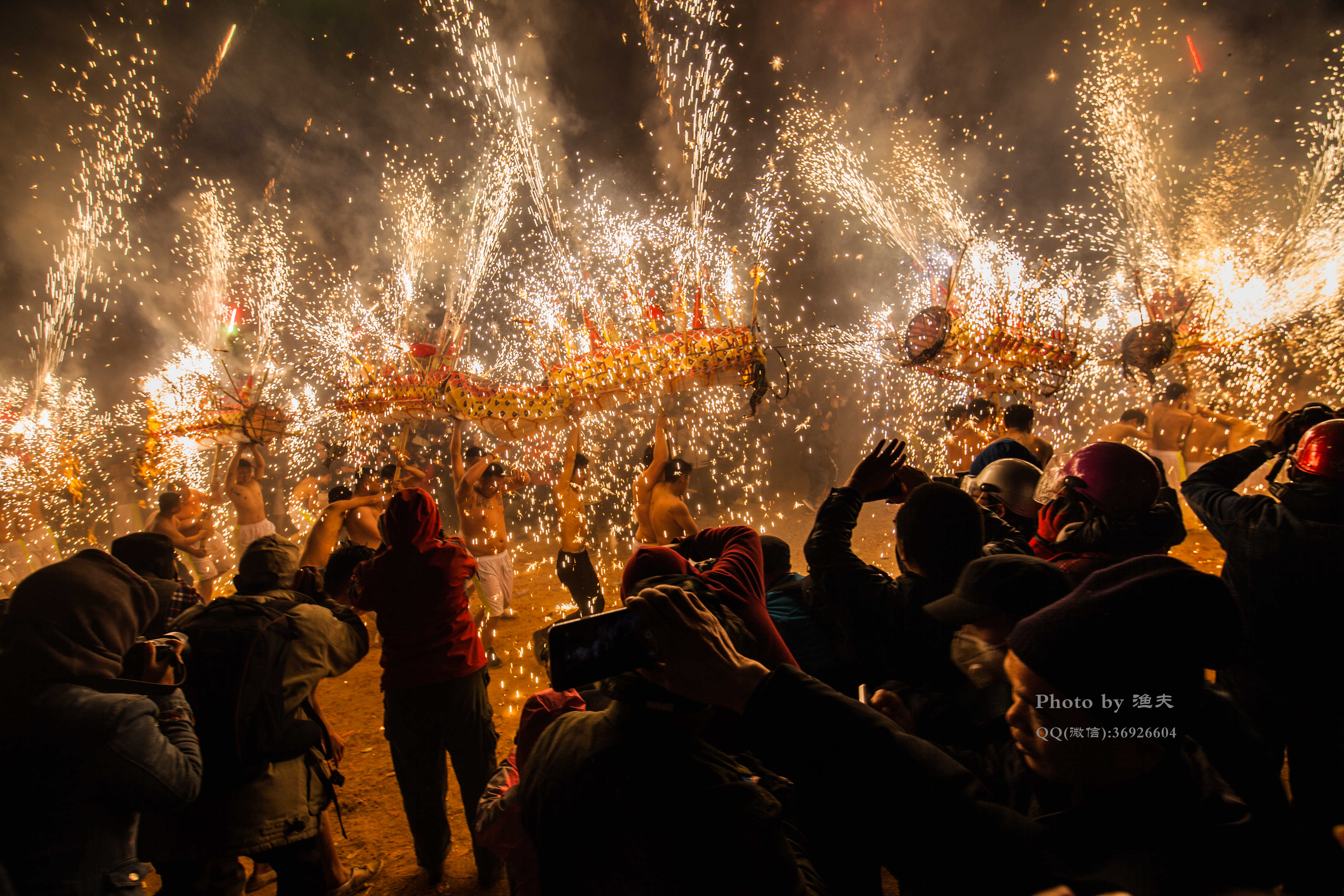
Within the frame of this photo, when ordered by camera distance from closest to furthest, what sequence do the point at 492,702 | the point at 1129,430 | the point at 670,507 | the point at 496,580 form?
the point at 492,702
the point at 670,507
the point at 496,580
the point at 1129,430

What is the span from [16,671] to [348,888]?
2129mm

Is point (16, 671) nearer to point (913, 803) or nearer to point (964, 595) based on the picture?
point (913, 803)

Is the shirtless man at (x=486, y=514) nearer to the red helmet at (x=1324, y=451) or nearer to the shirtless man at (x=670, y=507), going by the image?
the shirtless man at (x=670, y=507)

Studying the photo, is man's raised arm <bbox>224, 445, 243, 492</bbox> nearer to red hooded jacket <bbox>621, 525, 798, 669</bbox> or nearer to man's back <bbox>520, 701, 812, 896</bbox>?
red hooded jacket <bbox>621, 525, 798, 669</bbox>

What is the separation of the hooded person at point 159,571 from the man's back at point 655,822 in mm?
2558

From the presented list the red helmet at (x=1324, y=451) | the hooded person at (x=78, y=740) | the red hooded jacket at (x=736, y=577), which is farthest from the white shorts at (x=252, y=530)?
the red helmet at (x=1324, y=451)

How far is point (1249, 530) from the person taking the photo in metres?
2.05

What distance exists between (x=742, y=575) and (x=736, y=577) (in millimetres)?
45

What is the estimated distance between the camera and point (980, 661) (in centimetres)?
143

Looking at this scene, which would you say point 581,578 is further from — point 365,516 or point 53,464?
point 53,464

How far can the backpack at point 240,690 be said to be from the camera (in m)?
1.87

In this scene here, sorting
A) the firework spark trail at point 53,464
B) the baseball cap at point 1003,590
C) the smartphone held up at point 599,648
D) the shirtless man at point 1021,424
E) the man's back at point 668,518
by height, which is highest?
the firework spark trail at point 53,464

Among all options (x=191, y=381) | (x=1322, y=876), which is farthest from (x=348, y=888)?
(x=191, y=381)

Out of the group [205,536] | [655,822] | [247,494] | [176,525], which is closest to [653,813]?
[655,822]
